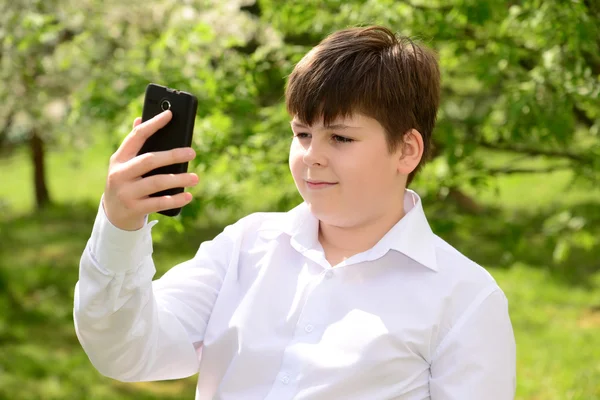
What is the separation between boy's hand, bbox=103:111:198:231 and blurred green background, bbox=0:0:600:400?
212 centimetres

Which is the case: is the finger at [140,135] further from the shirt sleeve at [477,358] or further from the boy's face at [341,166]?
the shirt sleeve at [477,358]

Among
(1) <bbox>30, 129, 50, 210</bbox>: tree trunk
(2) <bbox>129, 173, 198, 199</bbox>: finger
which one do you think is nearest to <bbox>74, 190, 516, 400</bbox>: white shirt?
(2) <bbox>129, 173, 198, 199</bbox>: finger

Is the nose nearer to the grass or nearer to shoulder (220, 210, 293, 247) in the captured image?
shoulder (220, 210, 293, 247)

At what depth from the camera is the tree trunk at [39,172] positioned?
11781 millimetres

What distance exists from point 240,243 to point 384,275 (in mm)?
419

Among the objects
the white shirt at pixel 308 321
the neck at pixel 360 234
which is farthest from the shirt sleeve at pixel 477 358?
the neck at pixel 360 234

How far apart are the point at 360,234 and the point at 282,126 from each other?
2478 millimetres

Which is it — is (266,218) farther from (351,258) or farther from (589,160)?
(589,160)

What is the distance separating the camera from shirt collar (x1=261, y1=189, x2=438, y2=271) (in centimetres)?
212

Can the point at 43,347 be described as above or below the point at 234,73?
below

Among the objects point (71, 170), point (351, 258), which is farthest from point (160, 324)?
point (71, 170)

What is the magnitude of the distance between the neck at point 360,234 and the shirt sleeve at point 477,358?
334 mm

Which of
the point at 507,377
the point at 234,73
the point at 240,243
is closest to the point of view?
the point at 507,377

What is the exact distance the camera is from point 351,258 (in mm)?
2141
